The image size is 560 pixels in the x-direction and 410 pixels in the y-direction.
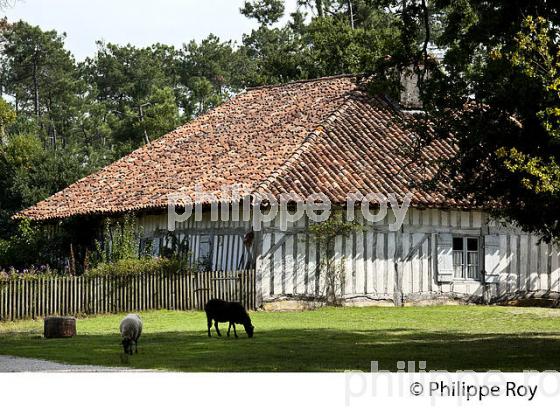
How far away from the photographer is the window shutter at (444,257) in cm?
3447

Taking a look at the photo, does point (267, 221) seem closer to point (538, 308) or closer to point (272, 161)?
A: point (272, 161)

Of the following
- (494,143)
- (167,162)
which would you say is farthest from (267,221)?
(494,143)

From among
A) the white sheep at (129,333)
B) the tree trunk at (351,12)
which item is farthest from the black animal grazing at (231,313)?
the tree trunk at (351,12)

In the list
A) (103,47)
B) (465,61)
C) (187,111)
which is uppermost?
(103,47)

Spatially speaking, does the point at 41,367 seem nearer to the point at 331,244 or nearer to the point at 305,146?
the point at 331,244

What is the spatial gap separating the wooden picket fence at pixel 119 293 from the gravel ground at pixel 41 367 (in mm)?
10186

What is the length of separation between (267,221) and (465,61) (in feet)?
37.9

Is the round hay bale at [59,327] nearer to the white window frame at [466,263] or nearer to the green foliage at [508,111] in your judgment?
the green foliage at [508,111]

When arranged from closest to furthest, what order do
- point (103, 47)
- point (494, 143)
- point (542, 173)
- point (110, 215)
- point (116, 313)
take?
point (542, 173) → point (494, 143) → point (116, 313) → point (110, 215) → point (103, 47)

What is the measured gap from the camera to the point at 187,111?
7594cm

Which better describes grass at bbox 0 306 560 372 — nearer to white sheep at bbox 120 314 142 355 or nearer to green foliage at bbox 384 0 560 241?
white sheep at bbox 120 314 142 355

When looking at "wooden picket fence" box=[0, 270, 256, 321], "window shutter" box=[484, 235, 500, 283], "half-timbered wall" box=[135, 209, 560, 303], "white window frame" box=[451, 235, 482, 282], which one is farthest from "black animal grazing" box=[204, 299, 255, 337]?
→ "window shutter" box=[484, 235, 500, 283]

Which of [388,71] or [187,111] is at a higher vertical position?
[187,111]

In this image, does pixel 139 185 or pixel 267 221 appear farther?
pixel 139 185
